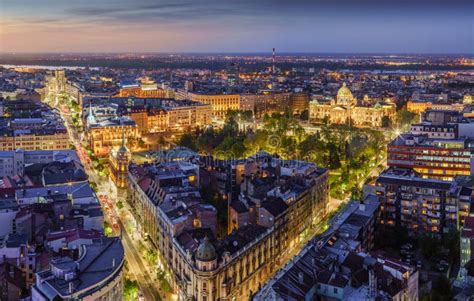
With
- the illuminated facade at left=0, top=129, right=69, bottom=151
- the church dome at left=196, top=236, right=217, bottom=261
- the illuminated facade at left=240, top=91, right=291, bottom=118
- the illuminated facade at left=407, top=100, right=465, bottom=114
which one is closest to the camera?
the church dome at left=196, top=236, right=217, bottom=261

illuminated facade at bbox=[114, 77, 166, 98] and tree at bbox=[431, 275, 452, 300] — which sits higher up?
illuminated facade at bbox=[114, 77, 166, 98]

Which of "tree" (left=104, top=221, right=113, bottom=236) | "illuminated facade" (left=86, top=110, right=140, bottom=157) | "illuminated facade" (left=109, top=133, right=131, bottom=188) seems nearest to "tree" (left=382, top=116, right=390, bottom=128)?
"illuminated facade" (left=86, top=110, right=140, bottom=157)

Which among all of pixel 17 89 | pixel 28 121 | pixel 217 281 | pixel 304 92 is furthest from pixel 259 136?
pixel 17 89

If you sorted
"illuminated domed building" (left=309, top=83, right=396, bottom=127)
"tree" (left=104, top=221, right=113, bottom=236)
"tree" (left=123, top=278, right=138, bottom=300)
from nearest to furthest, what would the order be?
"tree" (left=123, top=278, right=138, bottom=300) < "tree" (left=104, top=221, right=113, bottom=236) < "illuminated domed building" (left=309, top=83, right=396, bottom=127)

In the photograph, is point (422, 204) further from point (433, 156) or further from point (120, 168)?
point (120, 168)

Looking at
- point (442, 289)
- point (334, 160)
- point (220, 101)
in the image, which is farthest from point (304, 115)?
point (442, 289)

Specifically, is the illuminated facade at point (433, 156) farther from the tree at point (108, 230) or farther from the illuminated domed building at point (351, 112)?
the illuminated domed building at point (351, 112)

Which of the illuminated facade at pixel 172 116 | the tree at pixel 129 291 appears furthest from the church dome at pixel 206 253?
the illuminated facade at pixel 172 116

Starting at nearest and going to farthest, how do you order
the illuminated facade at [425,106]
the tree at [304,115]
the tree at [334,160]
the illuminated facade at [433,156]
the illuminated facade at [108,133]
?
the illuminated facade at [433,156] → the tree at [334,160] → the illuminated facade at [108,133] → the illuminated facade at [425,106] → the tree at [304,115]

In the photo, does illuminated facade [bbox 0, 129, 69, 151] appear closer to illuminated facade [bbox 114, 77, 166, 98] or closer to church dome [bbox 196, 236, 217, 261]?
church dome [bbox 196, 236, 217, 261]

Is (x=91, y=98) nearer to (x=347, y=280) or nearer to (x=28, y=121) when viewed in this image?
(x=28, y=121)
